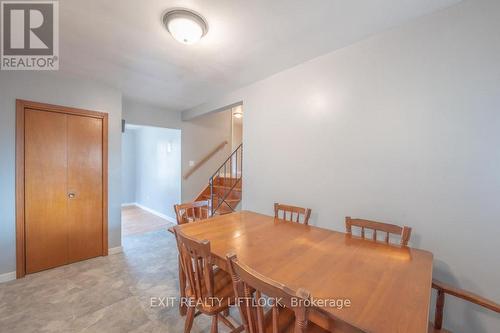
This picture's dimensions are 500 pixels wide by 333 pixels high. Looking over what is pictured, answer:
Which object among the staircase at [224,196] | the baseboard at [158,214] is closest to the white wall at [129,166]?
the baseboard at [158,214]

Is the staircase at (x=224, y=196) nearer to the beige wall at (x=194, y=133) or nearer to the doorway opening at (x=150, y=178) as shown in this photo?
the beige wall at (x=194, y=133)

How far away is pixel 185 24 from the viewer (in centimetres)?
151

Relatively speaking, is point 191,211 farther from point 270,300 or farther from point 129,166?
point 129,166

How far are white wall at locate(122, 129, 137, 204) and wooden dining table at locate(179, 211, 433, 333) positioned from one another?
561 cm

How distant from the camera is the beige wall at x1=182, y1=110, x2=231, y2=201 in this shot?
14.8 ft

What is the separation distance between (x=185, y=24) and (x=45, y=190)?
2.67m

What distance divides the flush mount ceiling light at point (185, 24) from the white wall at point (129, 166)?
5615mm

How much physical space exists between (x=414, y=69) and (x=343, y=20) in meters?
0.68

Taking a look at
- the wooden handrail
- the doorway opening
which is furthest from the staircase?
the doorway opening

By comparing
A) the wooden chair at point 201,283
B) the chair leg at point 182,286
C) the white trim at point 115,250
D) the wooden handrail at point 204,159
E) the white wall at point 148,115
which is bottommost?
the white trim at point 115,250

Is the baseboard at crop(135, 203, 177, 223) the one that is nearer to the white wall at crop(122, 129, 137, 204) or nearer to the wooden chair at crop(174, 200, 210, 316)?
the white wall at crop(122, 129, 137, 204)

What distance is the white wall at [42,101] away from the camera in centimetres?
228

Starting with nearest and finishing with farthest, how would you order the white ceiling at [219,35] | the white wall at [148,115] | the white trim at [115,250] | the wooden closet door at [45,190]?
the white ceiling at [219,35], the wooden closet door at [45,190], the white trim at [115,250], the white wall at [148,115]

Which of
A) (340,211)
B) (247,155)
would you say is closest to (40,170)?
(247,155)
